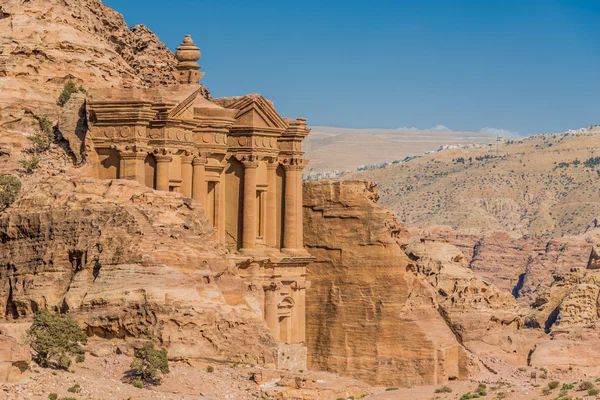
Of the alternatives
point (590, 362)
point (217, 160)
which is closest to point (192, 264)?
point (217, 160)

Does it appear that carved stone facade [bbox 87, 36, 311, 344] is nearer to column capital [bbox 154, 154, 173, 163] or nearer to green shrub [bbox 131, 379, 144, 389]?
column capital [bbox 154, 154, 173, 163]

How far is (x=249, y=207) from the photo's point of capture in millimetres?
84250

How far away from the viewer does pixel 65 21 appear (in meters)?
79.8

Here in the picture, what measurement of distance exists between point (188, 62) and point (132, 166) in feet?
36.6

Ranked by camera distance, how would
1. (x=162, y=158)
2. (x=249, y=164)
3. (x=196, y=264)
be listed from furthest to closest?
1. (x=249, y=164)
2. (x=162, y=158)
3. (x=196, y=264)

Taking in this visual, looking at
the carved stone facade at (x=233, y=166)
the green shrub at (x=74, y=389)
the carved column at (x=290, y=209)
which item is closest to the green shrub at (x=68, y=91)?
the carved stone facade at (x=233, y=166)

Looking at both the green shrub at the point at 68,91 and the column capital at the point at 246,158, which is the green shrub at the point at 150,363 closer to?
the green shrub at the point at 68,91

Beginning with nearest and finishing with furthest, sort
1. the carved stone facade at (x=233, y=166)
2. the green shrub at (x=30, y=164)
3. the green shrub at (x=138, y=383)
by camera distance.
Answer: the green shrub at (x=138, y=383), the green shrub at (x=30, y=164), the carved stone facade at (x=233, y=166)

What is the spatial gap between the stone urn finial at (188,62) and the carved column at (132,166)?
32.4 ft

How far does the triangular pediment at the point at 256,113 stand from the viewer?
3287 inches

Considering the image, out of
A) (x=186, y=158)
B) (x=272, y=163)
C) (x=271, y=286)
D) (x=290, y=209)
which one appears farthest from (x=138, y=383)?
Result: (x=272, y=163)

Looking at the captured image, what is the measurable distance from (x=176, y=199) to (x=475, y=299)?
2664 cm

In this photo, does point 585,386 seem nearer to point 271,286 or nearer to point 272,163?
point 271,286

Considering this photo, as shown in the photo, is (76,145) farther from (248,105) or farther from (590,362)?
(590,362)
